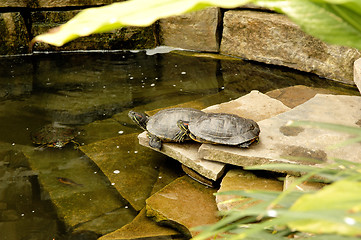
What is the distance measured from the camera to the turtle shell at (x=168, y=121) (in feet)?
9.64

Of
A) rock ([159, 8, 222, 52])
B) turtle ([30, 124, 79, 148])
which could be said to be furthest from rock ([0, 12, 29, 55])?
turtle ([30, 124, 79, 148])

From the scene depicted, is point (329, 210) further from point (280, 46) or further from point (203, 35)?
point (203, 35)

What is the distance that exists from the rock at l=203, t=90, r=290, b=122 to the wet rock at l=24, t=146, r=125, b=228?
3.54 feet

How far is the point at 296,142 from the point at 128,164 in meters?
1.30

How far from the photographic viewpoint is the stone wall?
15.6 ft

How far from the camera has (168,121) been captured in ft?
9.93

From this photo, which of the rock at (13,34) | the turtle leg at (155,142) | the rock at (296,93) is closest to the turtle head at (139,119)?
the turtle leg at (155,142)

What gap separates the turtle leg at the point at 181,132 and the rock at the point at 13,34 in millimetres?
3498

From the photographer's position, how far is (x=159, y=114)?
10.3ft

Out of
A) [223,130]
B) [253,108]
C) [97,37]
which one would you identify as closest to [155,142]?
[223,130]

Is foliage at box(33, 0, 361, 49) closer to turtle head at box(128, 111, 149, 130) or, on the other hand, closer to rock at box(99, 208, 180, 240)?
rock at box(99, 208, 180, 240)

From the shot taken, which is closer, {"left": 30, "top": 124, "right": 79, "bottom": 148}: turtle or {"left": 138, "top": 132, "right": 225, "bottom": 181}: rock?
{"left": 138, "top": 132, "right": 225, "bottom": 181}: rock

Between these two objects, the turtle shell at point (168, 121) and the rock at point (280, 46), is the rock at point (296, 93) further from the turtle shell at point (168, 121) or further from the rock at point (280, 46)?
the turtle shell at point (168, 121)

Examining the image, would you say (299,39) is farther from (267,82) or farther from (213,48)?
(213,48)
